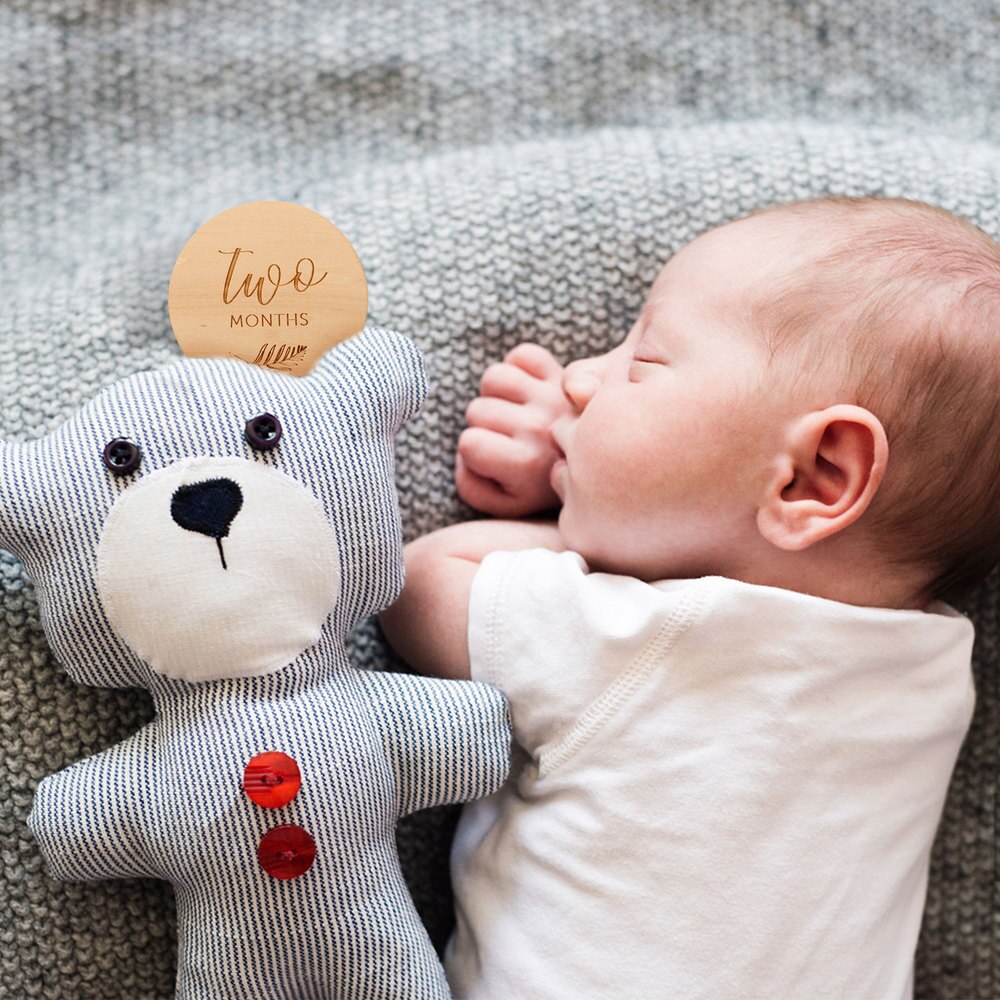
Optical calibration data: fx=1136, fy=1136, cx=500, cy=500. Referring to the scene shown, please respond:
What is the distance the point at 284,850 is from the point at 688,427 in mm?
400

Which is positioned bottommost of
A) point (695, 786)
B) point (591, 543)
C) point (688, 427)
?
point (695, 786)

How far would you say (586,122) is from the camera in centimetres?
125

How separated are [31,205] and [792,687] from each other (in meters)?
0.89

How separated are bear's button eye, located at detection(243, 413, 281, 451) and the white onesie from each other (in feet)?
0.68

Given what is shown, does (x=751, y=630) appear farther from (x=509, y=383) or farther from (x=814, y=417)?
(x=509, y=383)

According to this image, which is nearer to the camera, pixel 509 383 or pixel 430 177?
pixel 509 383

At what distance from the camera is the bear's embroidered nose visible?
0.71 metres

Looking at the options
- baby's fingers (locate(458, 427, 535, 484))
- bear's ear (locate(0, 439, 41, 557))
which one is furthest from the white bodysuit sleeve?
bear's ear (locate(0, 439, 41, 557))

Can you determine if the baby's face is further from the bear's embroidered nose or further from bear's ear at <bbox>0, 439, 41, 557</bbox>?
bear's ear at <bbox>0, 439, 41, 557</bbox>

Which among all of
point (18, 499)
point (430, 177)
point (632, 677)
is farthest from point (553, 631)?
point (430, 177)

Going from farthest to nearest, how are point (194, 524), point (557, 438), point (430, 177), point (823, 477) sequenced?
point (430, 177) → point (557, 438) → point (823, 477) → point (194, 524)

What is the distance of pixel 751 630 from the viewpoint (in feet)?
2.62

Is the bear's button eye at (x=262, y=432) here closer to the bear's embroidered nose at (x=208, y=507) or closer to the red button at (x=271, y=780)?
the bear's embroidered nose at (x=208, y=507)

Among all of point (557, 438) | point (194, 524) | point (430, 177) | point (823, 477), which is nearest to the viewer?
point (194, 524)
